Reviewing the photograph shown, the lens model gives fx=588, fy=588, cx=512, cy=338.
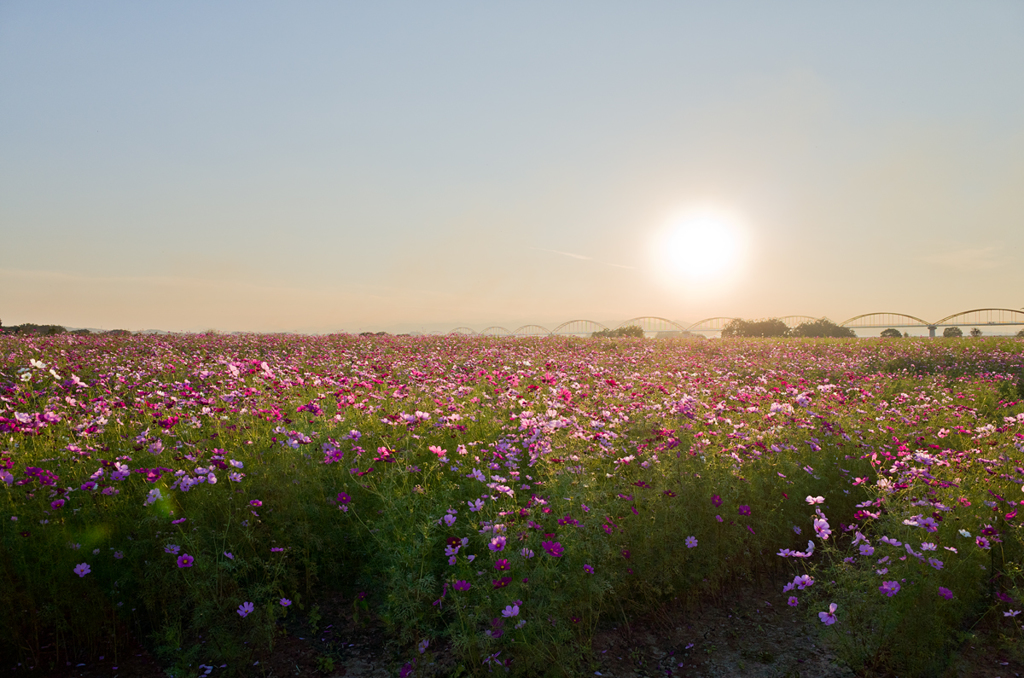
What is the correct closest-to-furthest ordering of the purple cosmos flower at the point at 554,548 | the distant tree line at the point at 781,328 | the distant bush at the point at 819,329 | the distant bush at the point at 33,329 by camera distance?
the purple cosmos flower at the point at 554,548, the distant bush at the point at 33,329, the distant bush at the point at 819,329, the distant tree line at the point at 781,328

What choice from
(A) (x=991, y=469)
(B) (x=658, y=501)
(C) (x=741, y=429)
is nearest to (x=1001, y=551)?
(A) (x=991, y=469)

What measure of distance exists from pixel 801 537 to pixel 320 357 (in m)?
8.71

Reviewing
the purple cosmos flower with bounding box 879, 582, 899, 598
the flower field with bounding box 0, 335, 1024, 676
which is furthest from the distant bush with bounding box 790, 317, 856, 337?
the purple cosmos flower with bounding box 879, 582, 899, 598

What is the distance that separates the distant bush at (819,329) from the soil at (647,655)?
101 feet

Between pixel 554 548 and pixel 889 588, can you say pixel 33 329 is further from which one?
pixel 889 588

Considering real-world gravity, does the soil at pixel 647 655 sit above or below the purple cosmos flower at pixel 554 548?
below

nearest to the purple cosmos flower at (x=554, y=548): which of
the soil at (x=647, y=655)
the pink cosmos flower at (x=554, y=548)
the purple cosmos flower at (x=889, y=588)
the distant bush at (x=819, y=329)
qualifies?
the pink cosmos flower at (x=554, y=548)

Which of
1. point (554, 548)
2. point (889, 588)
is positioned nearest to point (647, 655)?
point (554, 548)

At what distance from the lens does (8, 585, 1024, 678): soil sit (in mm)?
3568

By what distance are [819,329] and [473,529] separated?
111 ft

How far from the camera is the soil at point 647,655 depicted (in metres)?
3.57

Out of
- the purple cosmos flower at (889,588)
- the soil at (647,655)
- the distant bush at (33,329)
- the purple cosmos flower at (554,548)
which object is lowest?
the soil at (647,655)

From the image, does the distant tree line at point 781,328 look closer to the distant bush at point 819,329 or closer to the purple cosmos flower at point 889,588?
the distant bush at point 819,329

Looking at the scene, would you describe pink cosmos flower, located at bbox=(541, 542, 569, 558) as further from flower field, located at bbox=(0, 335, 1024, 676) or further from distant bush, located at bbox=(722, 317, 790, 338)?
distant bush, located at bbox=(722, 317, 790, 338)
